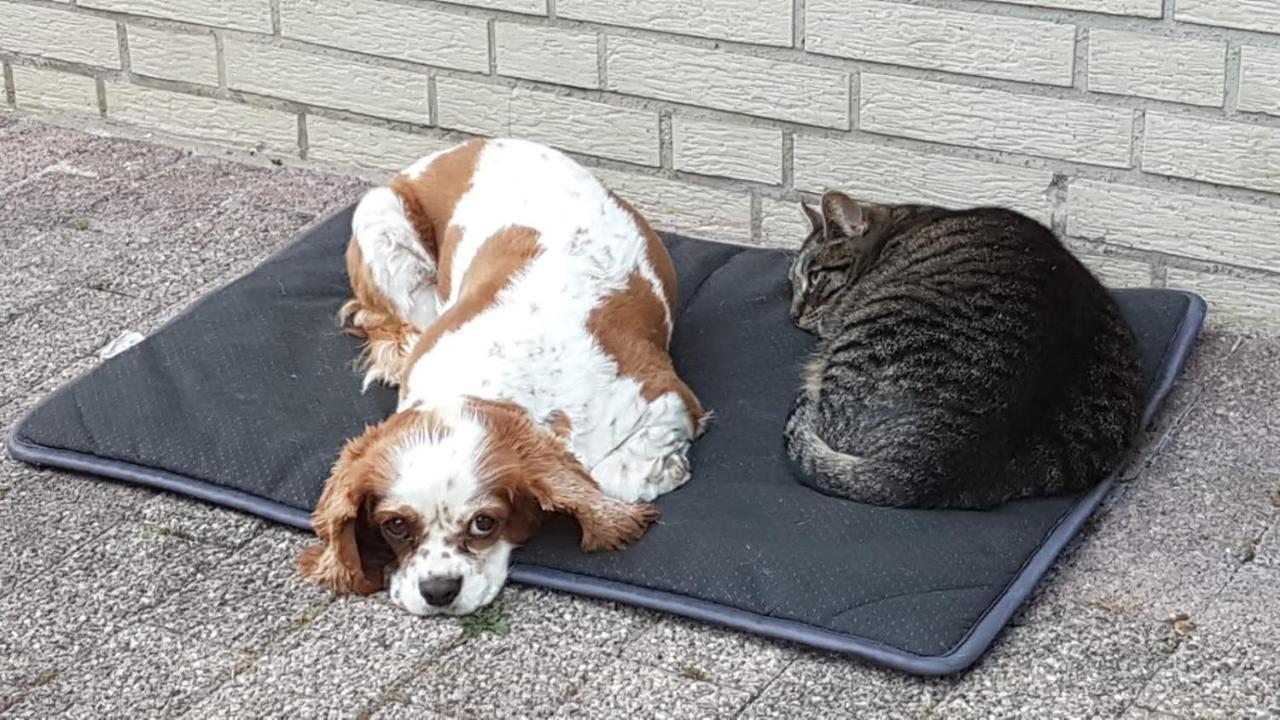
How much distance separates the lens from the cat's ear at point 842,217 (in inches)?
207

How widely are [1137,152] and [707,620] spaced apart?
2083 mm

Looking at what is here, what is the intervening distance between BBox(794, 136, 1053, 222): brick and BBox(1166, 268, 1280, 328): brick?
17.6 inches

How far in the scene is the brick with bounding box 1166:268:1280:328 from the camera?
5.31m

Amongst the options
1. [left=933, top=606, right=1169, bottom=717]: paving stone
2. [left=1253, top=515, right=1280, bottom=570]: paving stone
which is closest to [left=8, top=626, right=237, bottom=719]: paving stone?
[left=933, top=606, right=1169, bottom=717]: paving stone

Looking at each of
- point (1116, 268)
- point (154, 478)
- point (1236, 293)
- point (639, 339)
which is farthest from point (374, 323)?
point (1236, 293)

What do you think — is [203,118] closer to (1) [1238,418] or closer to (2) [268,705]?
(2) [268,705]

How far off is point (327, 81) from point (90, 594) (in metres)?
2.69

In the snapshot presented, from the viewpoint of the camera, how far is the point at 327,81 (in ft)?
21.6

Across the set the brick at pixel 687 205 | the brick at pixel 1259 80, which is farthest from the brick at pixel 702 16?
the brick at pixel 1259 80

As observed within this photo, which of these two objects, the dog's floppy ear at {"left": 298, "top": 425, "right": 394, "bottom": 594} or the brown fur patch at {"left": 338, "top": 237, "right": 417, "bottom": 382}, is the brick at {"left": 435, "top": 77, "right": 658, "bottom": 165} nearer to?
the brown fur patch at {"left": 338, "top": 237, "right": 417, "bottom": 382}

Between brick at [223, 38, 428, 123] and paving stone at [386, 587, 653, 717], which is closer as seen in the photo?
paving stone at [386, 587, 653, 717]

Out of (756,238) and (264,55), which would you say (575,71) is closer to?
(756,238)

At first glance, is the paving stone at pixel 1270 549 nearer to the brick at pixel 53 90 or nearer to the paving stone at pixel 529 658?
the paving stone at pixel 529 658

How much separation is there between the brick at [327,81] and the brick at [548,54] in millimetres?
376
